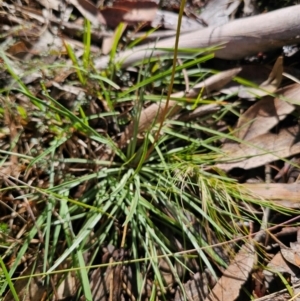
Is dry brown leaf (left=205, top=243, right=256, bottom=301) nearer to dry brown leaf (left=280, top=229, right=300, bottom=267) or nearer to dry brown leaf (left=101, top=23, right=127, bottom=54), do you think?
dry brown leaf (left=280, top=229, right=300, bottom=267)

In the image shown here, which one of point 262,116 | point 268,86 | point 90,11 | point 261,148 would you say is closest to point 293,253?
point 261,148

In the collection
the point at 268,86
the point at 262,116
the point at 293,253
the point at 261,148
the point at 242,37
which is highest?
the point at 242,37

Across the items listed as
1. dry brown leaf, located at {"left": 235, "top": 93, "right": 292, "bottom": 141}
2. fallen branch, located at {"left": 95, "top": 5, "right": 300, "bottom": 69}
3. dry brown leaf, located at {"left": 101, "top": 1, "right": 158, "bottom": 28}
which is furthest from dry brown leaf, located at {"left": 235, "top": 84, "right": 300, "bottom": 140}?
dry brown leaf, located at {"left": 101, "top": 1, "right": 158, "bottom": 28}

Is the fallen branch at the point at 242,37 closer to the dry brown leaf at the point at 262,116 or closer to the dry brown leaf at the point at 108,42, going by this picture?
the dry brown leaf at the point at 108,42

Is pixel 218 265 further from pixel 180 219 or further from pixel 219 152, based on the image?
pixel 219 152

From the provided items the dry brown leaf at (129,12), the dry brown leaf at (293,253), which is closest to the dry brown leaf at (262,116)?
the dry brown leaf at (293,253)

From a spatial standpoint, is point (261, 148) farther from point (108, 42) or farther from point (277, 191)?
point (108, 42)

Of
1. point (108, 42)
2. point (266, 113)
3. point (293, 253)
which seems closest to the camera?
point (293, 253)
